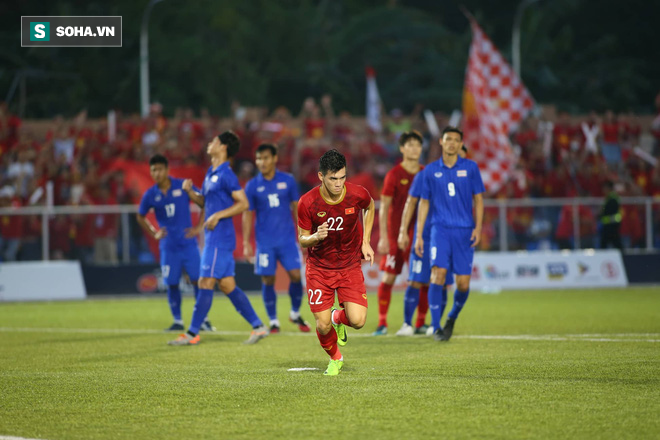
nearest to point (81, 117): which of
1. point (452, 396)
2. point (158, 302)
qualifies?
point (158, 302)

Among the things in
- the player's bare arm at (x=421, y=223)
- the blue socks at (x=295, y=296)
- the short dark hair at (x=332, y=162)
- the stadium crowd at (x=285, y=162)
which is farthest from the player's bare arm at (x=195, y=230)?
the stadium crowd at (x=285, y=162)

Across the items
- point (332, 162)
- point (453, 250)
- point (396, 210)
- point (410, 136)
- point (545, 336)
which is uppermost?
point (410, 136)

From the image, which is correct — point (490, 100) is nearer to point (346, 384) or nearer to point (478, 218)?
point (478, 218)

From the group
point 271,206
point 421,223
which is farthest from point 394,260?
point 271,206

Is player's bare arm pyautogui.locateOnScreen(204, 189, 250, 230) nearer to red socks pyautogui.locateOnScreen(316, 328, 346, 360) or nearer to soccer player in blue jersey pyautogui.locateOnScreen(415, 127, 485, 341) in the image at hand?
soccer player in blue jersey pyautogui.locateOnScreen(415, 127, 485, 341)

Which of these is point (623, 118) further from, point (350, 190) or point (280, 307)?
point (350, 190)

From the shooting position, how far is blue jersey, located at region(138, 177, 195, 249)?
14.1m

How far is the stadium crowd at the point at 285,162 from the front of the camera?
22250 mm

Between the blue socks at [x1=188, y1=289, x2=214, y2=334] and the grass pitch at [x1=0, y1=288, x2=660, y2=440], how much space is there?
246 millimetres

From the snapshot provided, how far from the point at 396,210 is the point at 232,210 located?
264 cm

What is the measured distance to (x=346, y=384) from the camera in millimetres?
8508

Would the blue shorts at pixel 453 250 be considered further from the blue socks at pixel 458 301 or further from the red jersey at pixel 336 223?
the red jersey at pixel 336 223

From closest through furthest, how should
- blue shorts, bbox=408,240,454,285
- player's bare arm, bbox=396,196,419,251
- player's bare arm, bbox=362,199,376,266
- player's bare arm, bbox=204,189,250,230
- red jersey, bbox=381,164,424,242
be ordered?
player's bare arm, bbox=362,199,376,266, player's bare arm, bbox=204,189,250,230, player's bare arm, bbox=396,196,419,251, blue shorts, bbox=408,240,454,285, red jersey, bbox=381,164,424,242

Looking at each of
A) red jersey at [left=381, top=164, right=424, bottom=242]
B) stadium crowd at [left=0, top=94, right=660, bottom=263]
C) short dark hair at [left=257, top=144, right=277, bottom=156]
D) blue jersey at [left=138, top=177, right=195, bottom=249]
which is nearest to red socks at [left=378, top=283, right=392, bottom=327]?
red jersey at [left=381, top=164, right=424, bottom=242]
